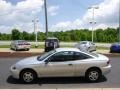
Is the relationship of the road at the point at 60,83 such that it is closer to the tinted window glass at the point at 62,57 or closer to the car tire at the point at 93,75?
the car tire at the point at 93,75

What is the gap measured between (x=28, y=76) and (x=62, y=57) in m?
1.65

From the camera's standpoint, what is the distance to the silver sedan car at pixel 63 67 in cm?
1357

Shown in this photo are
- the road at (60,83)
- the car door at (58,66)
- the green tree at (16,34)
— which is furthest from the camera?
the green tree at (16,34)

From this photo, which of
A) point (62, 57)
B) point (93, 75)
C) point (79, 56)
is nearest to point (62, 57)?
point (62, 57)

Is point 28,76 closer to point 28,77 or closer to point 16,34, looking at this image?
point 28,77

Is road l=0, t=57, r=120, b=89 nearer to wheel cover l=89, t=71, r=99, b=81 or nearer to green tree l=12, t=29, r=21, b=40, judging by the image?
wheel cover l=89, t=71, r=99, b=81

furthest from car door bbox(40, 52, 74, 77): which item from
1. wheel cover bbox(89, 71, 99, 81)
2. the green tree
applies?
the green tree

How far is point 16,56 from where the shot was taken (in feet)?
86.5

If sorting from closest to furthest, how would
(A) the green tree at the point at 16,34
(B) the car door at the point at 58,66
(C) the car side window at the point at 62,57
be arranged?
1. (B) the car door at the point at 58,66
2. (C) the car side window at the point at 62,57
3. (A) the green tree at the point at 16,34

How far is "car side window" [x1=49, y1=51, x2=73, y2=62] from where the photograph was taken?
540 inches

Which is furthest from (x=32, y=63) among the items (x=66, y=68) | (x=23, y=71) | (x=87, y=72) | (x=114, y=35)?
(x=114, y=35)

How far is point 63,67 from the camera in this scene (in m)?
13.6

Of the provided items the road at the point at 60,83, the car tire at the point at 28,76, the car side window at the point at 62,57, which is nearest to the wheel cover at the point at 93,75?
the road at the point at 60,83

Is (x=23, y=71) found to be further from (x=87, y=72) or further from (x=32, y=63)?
(x=87, y=72)
